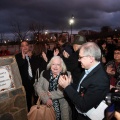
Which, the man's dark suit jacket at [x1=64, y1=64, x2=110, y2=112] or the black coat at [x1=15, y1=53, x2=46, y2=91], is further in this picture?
the black coat at [x1=15, y1=53, x2=46, y2=91]

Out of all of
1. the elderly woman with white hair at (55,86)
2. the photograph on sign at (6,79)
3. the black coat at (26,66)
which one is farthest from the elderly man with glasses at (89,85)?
the black coat at (26,66)

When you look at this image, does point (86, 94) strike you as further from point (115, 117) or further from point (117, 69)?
point (117, 69)

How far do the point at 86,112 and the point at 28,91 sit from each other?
11.7 ft

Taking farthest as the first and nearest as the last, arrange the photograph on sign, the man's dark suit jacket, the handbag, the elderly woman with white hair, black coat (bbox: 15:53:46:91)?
black coat (bbox: 15:53:46:91) → the photograph on sign → the elderly woman with white hair → the handbag → the man's dark suit jacket

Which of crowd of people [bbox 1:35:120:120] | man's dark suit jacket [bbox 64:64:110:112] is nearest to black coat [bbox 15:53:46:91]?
crowd of people [bbox 1:35:120:120]

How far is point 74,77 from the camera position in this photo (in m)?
4.86

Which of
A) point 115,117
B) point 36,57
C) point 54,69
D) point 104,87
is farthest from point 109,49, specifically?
point 115,117

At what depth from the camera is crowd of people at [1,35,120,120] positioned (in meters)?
2.86

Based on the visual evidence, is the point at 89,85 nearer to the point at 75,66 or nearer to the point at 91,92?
the point at 91,92

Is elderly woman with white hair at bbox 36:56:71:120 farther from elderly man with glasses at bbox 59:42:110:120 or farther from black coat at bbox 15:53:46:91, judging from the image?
black coat at bbox 15:53:46:91

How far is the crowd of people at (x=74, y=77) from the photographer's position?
2.86m

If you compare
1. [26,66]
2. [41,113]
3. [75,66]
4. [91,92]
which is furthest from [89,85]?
[26,66]

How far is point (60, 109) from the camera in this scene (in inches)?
180

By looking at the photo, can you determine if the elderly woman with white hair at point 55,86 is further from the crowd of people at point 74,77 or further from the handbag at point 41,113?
the handbag at point 41,113
